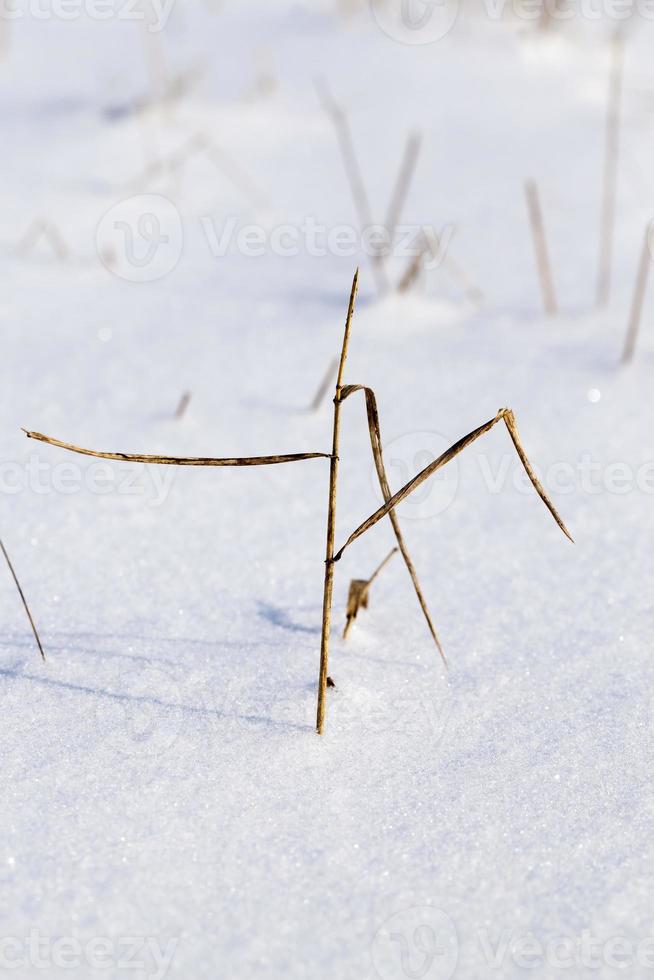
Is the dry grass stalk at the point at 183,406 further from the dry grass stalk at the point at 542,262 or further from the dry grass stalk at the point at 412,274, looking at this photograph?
the dry grass stalk at the point at 542,262

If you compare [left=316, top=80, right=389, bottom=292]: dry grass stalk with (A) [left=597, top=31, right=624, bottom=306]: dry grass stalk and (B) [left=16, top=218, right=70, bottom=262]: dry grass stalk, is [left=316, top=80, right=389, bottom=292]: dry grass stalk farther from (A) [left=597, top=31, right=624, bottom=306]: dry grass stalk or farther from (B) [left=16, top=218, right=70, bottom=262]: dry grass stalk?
(B) [left=16, top=218, right=70, bottom=262]: dry grass stalk

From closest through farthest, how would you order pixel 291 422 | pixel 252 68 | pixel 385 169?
1. pixel 291 422
2. pixel 385 169
3. pixel 252 68

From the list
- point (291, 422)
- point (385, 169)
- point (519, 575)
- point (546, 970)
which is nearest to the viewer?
point (546, 970)

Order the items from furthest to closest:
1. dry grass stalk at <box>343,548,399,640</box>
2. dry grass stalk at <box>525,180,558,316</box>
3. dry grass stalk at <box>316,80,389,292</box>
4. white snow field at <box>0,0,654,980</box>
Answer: dry grass stalk at <box>316,80,389,292</box> < dry grass stalk at <box>525,180,558,316</box> < dry grass stalk at <box>343,548,399,640</box> < white snow field at <box>0,0,654,980</box>

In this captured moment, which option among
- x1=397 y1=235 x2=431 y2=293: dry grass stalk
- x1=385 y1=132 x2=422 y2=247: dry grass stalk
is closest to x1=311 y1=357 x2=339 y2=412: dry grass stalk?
x1=397 y1=235 x2=431 y2=293: dry grass stalk

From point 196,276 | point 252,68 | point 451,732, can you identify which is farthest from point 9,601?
point 252,68

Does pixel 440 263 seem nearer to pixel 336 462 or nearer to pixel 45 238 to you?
pixel 45 238

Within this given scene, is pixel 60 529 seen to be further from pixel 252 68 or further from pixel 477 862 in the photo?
pixel 252 68

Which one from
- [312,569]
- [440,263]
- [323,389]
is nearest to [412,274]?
[440,263]

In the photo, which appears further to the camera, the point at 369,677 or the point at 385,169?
the point at 385,169
